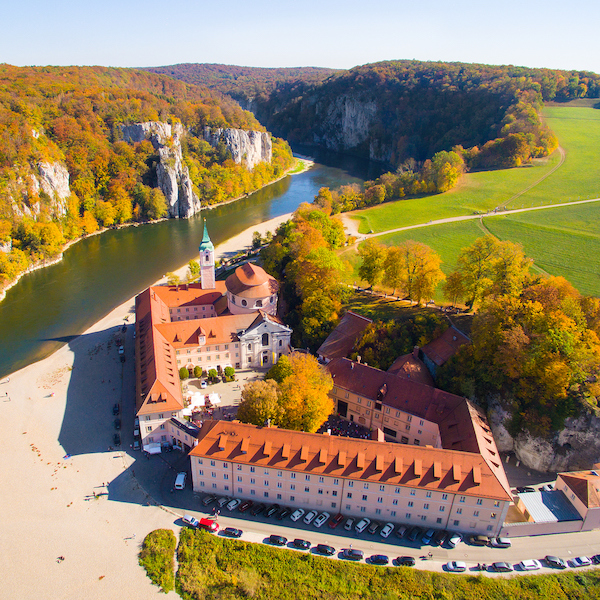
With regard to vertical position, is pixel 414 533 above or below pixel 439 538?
below

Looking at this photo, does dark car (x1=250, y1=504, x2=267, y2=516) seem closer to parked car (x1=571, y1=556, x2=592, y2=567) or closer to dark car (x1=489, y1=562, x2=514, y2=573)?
dark car (x1=489, y1=562, x2=514, y2=573)

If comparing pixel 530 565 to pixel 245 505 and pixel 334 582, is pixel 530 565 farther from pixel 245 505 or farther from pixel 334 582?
pixel 245 505

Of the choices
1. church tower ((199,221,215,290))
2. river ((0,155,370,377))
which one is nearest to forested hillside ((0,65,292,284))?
river ((0,155,370,377))

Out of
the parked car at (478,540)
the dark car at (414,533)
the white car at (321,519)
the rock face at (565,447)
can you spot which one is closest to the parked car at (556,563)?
the parked car at (478,540)

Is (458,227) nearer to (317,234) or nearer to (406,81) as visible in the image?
(317,234)

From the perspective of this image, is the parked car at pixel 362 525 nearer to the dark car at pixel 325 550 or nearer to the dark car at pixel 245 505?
the dark car at pixel 325 550

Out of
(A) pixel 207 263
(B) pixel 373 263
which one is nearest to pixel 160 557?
(A) pixel 207 263
